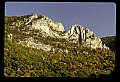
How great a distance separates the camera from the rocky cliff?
1758 cm

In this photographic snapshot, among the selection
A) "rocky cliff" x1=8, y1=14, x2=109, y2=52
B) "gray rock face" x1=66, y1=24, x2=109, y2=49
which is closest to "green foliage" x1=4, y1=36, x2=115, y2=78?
"rocky cliff" x1=8, y1=14, x2=109, y2=52

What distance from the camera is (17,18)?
19891 mm

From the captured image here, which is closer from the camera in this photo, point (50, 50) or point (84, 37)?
point (50, 50)

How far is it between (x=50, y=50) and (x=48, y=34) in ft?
7.67

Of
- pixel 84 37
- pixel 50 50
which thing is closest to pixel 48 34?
pixel 50 50

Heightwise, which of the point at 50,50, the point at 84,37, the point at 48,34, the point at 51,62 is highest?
the point at 48,34

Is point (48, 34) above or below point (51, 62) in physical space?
above

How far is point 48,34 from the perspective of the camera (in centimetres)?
1903

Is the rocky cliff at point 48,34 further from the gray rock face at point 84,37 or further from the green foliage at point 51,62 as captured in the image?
the green foliage at point 51,62

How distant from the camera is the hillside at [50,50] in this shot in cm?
1441

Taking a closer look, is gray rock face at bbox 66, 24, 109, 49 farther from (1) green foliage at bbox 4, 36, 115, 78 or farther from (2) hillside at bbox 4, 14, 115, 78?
(1) green foliage at bbox 4, 36, 115, 78

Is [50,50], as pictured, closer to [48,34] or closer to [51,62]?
[51,62]
